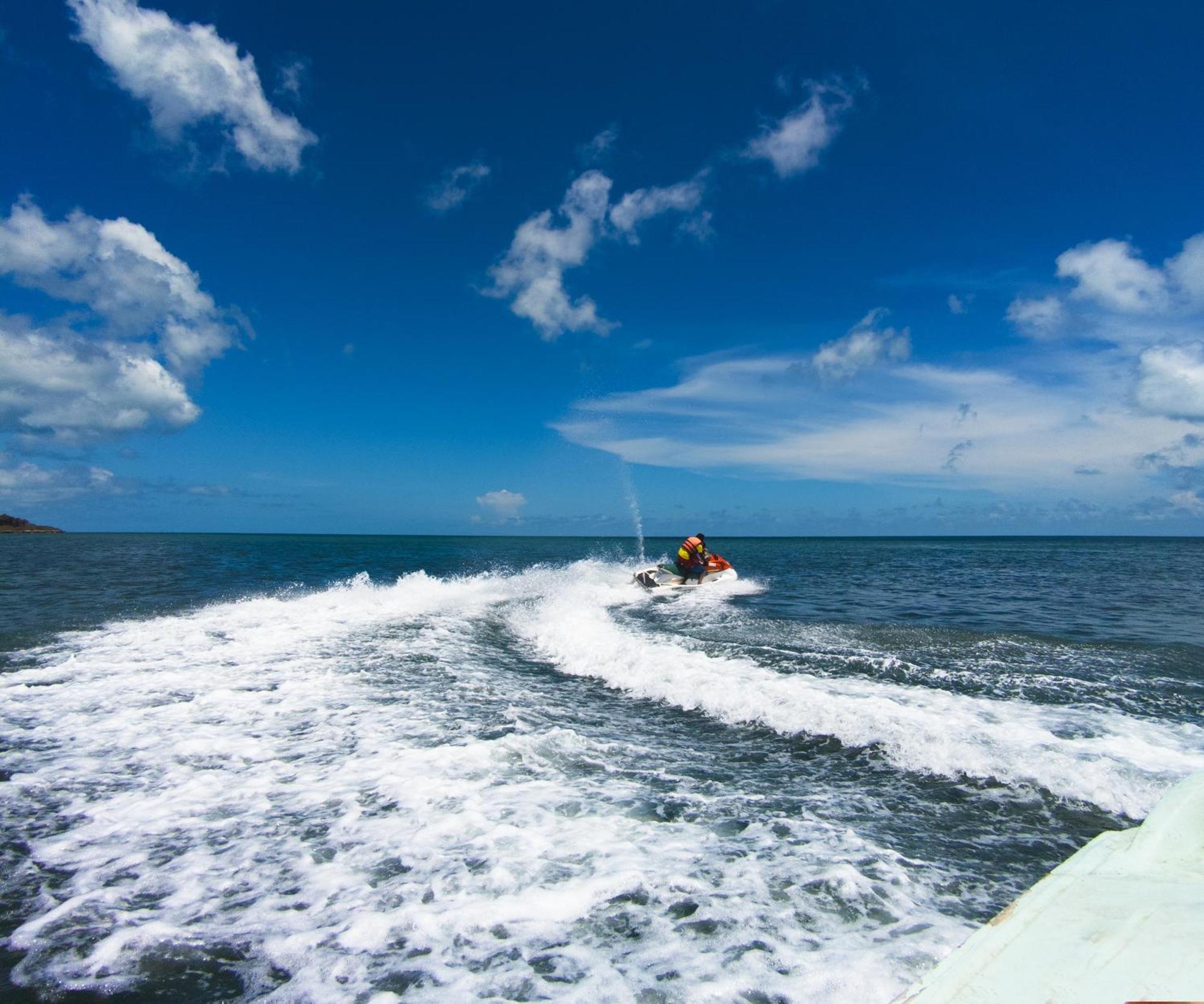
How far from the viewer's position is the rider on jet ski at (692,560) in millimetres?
29328

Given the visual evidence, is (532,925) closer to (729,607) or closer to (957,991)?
(957,991)

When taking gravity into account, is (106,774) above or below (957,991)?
below

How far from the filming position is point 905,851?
534cm

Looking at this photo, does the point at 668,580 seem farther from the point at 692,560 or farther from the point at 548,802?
the point at 548,802

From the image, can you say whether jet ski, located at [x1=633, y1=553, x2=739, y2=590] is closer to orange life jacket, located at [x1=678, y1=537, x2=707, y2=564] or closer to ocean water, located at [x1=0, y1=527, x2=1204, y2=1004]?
orange life jacket, located at [x1=678, y1=537, x2=707, y2=564]

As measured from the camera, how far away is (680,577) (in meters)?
29.1

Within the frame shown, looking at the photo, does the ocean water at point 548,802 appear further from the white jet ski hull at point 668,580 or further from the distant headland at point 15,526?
the distant headland at point 15,526

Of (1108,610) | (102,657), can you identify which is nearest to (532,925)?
(102,657)

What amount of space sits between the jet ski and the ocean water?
497 inches

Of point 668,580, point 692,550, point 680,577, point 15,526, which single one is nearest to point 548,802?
point 668,580

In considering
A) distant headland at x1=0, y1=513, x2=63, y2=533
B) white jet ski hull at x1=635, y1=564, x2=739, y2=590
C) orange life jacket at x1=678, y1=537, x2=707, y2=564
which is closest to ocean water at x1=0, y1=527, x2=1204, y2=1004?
white jet ski hull at x1=635, y1=564, x2=739, y2=590

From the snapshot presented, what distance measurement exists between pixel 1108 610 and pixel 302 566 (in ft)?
147

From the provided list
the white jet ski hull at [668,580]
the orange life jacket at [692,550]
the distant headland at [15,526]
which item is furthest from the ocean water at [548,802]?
the distant headland at [15,526]

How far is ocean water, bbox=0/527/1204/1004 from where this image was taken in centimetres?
397
